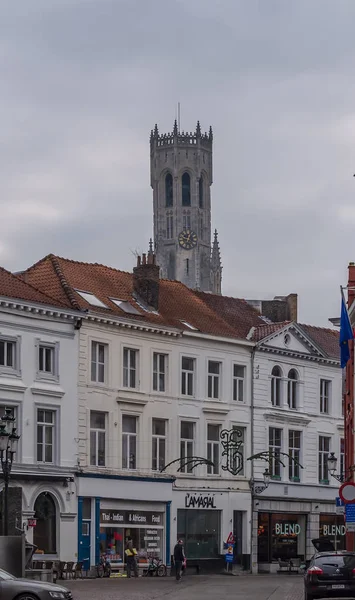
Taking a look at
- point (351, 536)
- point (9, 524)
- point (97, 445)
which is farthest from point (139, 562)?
point (9, 524)

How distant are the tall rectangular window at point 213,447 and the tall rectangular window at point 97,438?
7.61 m

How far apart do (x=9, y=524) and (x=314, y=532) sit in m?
33.9

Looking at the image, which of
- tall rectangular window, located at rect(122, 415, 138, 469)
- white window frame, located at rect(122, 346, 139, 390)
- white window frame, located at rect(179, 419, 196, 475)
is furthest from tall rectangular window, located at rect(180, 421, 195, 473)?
white window frame, located at rect(122, 346, 139, 390)

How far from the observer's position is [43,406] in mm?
58594

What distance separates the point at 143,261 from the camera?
6962 centimetres

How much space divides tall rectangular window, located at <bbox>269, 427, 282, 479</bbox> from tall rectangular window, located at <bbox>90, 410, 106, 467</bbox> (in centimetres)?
1199

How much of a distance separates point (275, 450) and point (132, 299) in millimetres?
11556

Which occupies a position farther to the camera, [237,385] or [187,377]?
[237,385]

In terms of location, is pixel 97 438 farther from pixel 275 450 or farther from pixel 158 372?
pixel 275 450

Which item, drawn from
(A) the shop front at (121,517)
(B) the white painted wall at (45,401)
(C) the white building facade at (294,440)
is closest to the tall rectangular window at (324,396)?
(C) the white building facade at (294,440)

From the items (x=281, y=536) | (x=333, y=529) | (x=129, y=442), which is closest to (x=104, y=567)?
(x=129, y=442)

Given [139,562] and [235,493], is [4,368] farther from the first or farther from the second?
[235,493]

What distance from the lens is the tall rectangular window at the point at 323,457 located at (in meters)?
75.1

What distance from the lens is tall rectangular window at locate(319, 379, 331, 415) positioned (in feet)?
248
